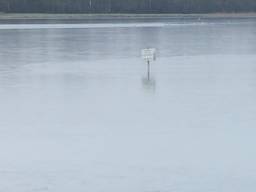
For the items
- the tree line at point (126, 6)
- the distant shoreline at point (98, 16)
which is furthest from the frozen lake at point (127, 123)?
the tree line at point (126, 6)

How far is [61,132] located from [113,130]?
769mm

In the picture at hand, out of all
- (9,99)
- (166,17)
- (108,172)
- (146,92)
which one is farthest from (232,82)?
(166,17)

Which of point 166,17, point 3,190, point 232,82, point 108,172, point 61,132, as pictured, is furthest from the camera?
point 166,17

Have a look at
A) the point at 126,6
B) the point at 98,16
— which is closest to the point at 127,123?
the point at 98,16

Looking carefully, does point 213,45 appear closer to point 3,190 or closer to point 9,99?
point 9,99

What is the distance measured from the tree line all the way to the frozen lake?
115 ft

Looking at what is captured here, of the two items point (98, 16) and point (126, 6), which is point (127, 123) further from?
point (126, 6)

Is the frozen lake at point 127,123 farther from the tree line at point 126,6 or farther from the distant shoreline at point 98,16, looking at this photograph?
the tree line at point 126,6

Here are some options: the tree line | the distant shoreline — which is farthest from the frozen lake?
the tree line

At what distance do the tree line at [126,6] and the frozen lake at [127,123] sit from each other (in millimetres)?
35109

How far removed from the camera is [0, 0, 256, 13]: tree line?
62781mm

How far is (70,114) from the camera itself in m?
15.7

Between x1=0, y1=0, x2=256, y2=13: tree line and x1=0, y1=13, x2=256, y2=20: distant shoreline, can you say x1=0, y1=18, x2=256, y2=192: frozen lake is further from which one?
x1=0, y1=0, x2=256, y2=13: tree line

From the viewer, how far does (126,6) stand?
217 feet
